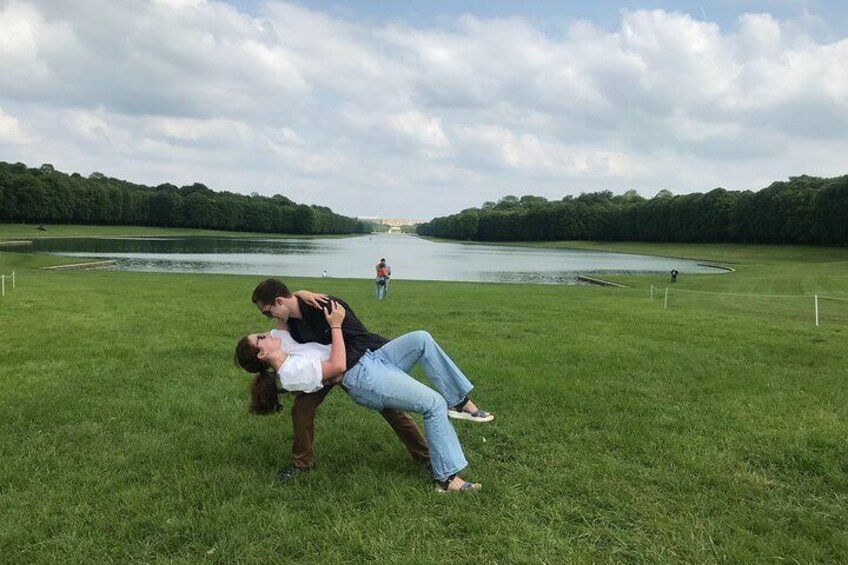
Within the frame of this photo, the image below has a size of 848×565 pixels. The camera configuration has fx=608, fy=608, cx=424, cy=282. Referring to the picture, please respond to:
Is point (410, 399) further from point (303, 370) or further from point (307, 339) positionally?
point (307, 339)

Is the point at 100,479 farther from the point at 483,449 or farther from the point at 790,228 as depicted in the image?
the point at 790,228

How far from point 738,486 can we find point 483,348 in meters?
6.17

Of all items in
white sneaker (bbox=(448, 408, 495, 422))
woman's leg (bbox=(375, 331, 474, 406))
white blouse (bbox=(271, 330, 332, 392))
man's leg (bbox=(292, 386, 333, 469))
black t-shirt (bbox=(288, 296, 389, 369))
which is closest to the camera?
white blouse (bbox=(271, 330, 332, 392))

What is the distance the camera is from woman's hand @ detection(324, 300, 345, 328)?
486 cm

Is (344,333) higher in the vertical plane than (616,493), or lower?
higher

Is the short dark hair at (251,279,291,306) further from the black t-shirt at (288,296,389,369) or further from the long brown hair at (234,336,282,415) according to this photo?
the long brown hair at (234,336,282,415)

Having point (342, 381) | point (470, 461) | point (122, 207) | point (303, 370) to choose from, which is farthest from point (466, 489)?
point (122, 207)

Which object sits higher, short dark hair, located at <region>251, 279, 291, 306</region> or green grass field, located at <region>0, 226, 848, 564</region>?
short dark hair, located at <region>251, 279, 291, 306</region>

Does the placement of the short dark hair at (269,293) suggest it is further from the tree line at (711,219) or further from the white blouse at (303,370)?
the tree line at (711,219)

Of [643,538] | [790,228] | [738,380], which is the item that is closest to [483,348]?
[738,380]

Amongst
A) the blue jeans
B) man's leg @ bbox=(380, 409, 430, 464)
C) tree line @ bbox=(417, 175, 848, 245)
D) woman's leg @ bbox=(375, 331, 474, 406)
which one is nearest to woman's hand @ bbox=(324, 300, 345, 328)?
the blue jeans

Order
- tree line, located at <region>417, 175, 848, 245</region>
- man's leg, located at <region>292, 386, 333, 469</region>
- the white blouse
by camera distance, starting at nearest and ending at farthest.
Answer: the white blouse < man's leg, located at <region>292, 386, 333, 469</region> < tree line, located at <region>417, 175, 848, 245</region>

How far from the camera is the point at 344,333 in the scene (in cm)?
511

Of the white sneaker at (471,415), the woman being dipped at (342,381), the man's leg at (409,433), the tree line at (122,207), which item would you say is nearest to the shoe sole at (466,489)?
the woman being dipped at (342,381)
